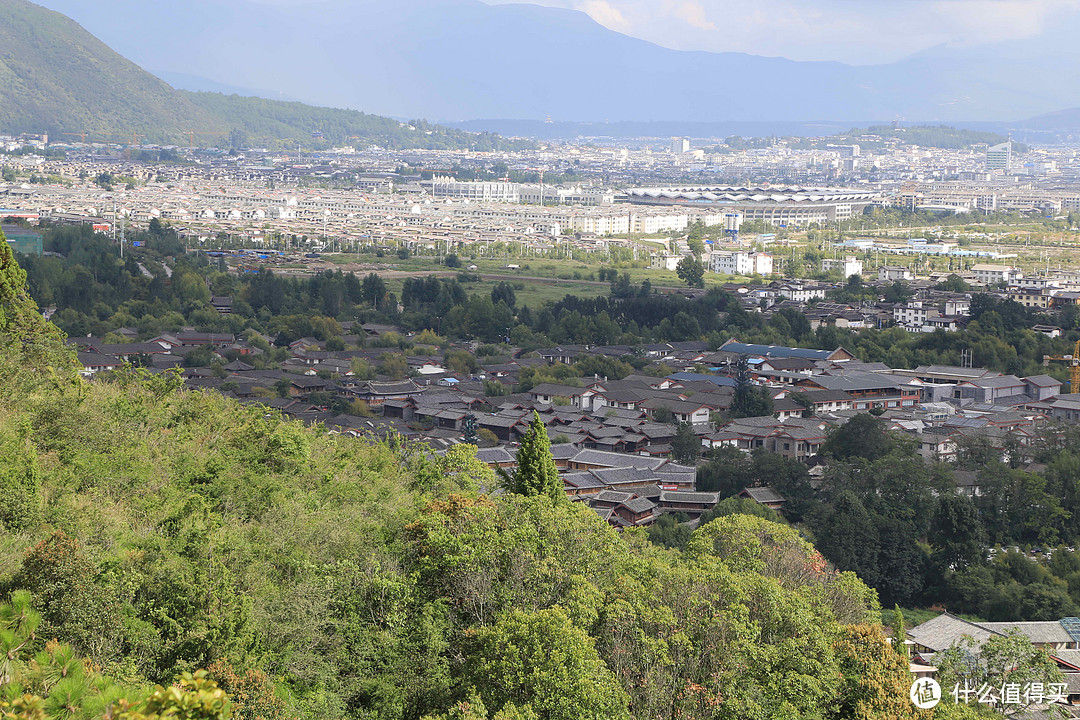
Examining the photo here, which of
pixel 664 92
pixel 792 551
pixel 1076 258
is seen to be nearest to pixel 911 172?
pixel 1076 258

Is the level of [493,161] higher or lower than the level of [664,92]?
lower

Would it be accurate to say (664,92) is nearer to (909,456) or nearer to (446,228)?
(446,228)

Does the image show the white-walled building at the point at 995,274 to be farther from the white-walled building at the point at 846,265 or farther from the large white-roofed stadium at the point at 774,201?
the large white-roofed stadium at the point at 774,201

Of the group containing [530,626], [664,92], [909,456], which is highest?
[664,92]

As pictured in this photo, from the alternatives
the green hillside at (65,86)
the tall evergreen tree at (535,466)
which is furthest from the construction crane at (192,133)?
the tall evergreen tree at (535,466)

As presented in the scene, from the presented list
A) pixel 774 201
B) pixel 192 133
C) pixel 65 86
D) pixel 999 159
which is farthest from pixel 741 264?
pixel 999 159

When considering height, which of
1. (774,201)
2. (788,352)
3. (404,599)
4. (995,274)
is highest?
(774,201)

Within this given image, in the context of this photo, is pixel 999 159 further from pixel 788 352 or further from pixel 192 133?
pixel 788 352
